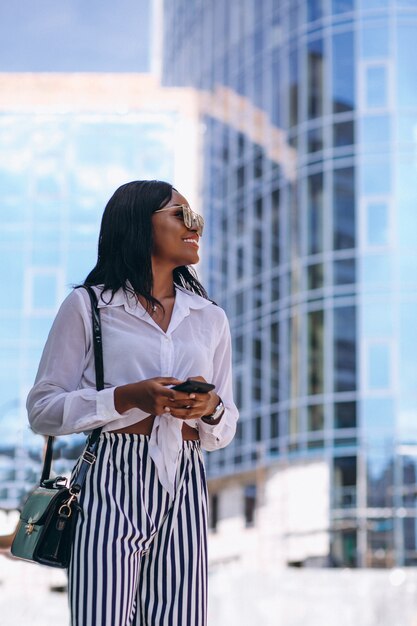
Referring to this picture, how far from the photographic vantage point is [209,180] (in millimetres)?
28562

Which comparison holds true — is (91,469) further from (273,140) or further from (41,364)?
(273,140)

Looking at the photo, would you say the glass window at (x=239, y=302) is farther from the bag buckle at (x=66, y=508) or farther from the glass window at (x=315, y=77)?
the bag buckle at (x=66, y=508)

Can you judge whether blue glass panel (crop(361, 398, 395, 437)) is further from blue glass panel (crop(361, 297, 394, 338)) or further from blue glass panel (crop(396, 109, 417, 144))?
blue glass panel (crop(396, 109, 417, 144))

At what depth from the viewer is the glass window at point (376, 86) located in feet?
79.7

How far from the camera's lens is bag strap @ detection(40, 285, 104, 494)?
211 cm

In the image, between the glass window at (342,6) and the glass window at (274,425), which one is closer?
the glass window at (342,6)

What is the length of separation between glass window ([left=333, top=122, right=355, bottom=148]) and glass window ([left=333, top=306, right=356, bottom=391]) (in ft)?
11.2

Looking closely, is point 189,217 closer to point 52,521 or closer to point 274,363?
point 52,521

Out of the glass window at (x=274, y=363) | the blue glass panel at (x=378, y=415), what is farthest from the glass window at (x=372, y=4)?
the blue glass panel at (x=378, y=415)

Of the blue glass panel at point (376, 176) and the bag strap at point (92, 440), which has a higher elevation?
the blue glass panel at point (376, 176)

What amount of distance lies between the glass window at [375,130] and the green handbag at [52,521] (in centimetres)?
2256

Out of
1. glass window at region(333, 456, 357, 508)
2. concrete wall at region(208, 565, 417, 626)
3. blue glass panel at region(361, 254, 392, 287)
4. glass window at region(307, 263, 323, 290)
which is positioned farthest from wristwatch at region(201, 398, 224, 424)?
glass window at region(307, 263, 323, 290)

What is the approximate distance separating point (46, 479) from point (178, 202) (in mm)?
580

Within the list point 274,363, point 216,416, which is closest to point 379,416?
point 274,363
